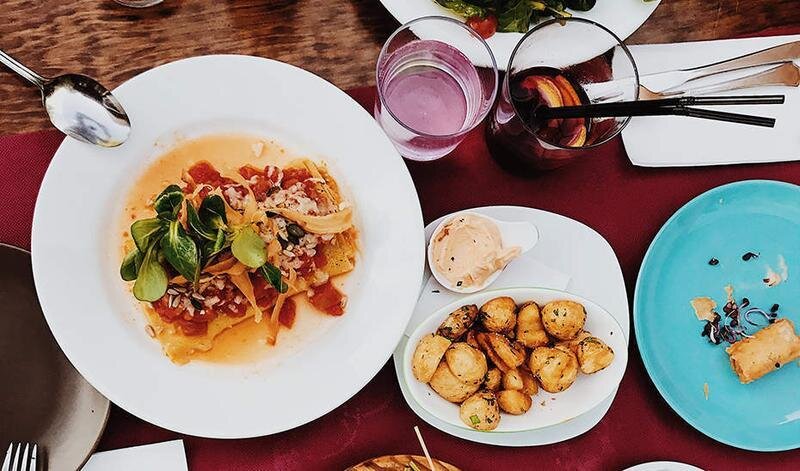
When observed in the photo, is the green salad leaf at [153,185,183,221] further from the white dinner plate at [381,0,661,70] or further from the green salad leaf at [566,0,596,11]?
the green salad leaf at [566,0,596,11]

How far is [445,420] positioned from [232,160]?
733 mm

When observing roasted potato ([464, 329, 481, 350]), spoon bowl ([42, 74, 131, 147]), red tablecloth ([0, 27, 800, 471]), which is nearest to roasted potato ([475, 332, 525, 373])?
roasted potato ([464, 329, 481, 350])

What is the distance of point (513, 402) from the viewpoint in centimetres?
167

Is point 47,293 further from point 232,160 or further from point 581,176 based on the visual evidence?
point 581,176

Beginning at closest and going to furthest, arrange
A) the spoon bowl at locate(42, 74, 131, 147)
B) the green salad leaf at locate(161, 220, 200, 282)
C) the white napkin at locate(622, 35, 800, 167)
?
the green salad leaf at locate(161, 220, 200, 282) < the spoon bowl at locate(42, 74, 131, 147) < the white napkin at locate(622, 35, 800, 167)

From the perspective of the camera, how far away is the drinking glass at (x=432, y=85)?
5.57ft

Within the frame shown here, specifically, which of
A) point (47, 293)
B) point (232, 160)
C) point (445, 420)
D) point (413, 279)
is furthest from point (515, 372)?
point (47, 293)

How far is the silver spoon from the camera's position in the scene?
1.63 m

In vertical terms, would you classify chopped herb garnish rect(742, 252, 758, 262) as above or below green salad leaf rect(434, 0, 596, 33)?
below

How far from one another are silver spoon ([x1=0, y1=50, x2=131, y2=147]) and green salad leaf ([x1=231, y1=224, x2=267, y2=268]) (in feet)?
1.15

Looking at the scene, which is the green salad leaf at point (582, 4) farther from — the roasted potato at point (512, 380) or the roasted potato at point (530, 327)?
the roasted potato at point (512, 380)

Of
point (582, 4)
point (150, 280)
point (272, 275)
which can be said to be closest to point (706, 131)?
point (582, 4)

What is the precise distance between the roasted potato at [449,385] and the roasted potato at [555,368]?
0.14 meters

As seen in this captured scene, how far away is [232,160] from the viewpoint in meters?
1.78
